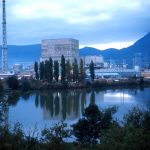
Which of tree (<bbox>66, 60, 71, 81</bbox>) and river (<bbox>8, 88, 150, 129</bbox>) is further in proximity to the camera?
tree (<bbox>66, 60, 71, 81</bbox>)

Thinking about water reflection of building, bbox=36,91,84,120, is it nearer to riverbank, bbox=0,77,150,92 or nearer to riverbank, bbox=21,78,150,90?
riverbank, bbox=0,77,150,92

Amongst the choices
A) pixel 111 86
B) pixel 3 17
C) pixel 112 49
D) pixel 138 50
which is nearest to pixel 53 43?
pixel 3 17

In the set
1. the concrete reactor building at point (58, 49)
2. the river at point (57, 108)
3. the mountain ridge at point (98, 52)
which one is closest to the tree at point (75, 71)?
the river at point (57, 108)

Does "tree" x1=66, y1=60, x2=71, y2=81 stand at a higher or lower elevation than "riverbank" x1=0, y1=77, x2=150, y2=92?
higher

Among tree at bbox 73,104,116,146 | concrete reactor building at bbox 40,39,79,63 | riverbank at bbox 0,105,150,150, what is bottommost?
tree at bbox 73,104,116,146

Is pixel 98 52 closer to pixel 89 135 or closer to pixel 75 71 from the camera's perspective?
pixel 75 71

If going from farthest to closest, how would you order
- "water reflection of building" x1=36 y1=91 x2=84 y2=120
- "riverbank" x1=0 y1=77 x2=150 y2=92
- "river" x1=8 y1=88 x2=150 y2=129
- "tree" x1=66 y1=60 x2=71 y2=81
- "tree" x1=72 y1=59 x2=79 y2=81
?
"tree" x1=72 y1=59 x2=79 y2=81 < "tree" x1=66 y1=60 x2=71 y2=81 < "riverbank" x1=0 y1=77 x2=150 y2=92 < "water reflection of building" x1=36 y1=91 x2=84 y2=120 < "river" x1=8 y1=88 x2=150 y2=129

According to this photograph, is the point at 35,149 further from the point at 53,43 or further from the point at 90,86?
the point at 53,43

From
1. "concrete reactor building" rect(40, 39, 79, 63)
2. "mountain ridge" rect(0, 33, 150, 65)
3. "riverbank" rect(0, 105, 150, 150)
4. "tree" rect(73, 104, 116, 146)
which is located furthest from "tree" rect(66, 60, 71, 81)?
"mountain ridge" rect(0, 33, 150, 65)

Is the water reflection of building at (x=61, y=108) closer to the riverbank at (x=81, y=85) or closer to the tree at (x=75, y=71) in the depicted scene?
the riverbank at (x=81, y=85)
